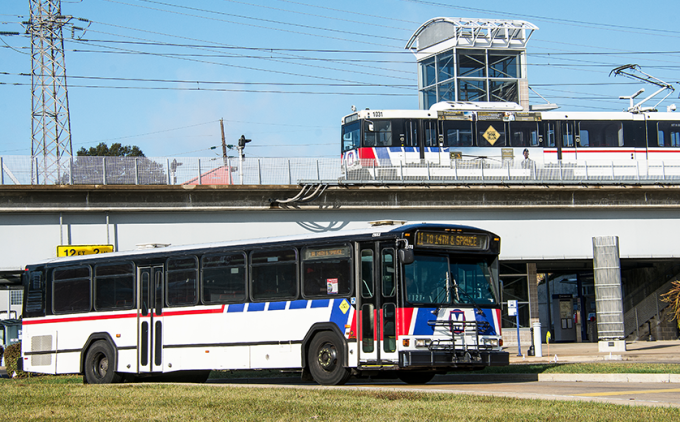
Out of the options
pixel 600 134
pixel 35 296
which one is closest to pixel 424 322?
pixel 35 296

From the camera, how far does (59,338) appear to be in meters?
19.4

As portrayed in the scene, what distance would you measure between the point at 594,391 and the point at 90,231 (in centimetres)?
2080

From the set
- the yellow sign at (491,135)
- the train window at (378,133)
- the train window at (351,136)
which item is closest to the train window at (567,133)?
the yellow sign at (491,135)

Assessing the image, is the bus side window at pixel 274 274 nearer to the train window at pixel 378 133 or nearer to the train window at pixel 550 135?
the train window at pixel 378 133

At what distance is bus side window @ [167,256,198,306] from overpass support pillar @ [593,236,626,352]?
19782 millimetres

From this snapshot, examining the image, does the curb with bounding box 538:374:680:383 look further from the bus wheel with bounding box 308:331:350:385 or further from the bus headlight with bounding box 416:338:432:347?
the bus wheel with bounding box 308:331:350:385

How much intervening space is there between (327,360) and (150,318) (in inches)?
199

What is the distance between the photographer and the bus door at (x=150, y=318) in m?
17.8

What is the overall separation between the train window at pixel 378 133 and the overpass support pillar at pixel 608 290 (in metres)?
10.1

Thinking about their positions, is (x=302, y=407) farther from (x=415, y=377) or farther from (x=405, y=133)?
(x=405, y=133)

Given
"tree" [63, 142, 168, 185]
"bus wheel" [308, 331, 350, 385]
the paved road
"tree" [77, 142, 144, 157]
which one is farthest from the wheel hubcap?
"tree" [77, 142, 144, 157]

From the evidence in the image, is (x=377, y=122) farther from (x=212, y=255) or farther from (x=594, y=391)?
(x=594, y=391)

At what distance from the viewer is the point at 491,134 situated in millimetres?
36844

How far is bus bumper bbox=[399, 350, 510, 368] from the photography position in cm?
1420
